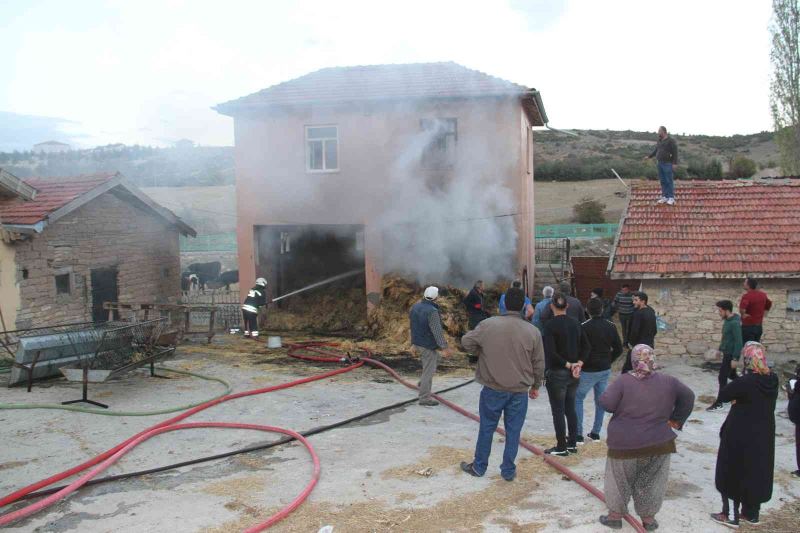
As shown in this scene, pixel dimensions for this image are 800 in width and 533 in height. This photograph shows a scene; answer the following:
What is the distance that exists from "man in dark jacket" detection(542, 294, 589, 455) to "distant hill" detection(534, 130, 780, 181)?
44.0 m

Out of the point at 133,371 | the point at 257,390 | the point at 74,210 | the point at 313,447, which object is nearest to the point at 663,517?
the point at 313,447

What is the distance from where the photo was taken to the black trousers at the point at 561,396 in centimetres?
707

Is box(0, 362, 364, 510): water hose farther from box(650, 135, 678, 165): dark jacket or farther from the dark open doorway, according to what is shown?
box(650, 135, 678, 165): dark jacket

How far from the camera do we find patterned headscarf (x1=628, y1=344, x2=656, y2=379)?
5160 millimetres

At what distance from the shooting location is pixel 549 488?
21.0 ft

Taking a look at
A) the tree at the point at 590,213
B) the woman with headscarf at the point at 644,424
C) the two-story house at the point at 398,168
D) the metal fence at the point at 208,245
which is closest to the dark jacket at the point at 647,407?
the woman with headscarf at the point at 644,424

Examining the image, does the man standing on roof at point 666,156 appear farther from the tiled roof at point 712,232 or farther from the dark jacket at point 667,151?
the tiled roof at point 712,232

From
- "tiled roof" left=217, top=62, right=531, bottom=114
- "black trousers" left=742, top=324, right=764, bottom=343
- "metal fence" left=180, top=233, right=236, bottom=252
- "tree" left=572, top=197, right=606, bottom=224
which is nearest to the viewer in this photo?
"black trousers" left=742, top=324, right=764, bottom=343

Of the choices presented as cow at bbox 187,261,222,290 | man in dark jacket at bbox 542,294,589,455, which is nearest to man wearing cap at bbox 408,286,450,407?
man in dark jacket at bbox 542,294,589,455

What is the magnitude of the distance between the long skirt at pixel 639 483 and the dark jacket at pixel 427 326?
396 centimetres

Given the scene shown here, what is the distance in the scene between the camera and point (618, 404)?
5.25 metres

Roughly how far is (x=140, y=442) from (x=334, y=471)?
2492 mm

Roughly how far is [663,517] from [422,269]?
37.1ft

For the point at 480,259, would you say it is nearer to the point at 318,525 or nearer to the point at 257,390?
the point at 257,390
